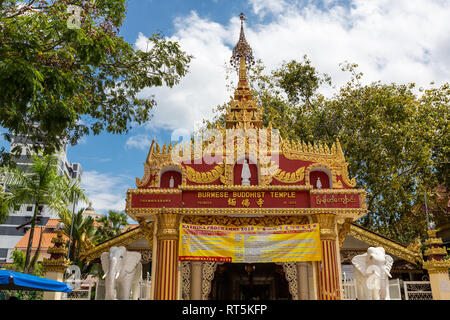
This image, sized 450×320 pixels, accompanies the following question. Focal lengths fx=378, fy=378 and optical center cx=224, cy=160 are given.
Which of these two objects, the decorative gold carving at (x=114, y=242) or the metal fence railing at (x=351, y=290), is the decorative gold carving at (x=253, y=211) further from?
the decorative gold carving at (x=114, y=242)

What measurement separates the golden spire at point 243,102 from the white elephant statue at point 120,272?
6.11 metres

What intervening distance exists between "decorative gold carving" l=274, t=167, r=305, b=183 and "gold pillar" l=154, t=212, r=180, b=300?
3.53 m

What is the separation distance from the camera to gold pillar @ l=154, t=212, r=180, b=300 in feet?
37.0

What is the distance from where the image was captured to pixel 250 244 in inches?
457

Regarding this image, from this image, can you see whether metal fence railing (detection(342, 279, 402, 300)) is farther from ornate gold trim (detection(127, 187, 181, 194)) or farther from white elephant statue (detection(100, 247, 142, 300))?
white elephant statue (detection(100, 247, 142, 300))

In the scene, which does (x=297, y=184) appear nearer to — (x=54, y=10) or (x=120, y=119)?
(x=120, y=119)

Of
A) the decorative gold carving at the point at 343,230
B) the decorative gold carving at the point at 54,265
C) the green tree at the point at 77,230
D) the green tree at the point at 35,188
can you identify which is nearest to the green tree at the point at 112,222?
the green tree at the point at 77,230

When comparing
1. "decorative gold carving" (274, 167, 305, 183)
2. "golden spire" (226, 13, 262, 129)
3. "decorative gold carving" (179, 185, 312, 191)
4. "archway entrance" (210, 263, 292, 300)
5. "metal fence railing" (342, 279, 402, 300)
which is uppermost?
"golden spire" (226, 13, 262, 129)

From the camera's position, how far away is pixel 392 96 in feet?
68.4

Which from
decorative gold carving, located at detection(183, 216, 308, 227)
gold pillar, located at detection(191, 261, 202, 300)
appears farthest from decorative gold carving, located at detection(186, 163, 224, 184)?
gold pillar, located at detection(191, 261, 202, 300)

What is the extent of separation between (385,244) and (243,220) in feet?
19.8

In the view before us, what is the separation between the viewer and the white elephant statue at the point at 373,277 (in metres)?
9.66

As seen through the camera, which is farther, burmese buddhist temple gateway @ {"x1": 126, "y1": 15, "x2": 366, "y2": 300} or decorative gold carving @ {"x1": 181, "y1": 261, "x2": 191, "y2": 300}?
decorative gold carving @ {"x1": 181, "y1": 261, "x2": 191, "y2": 300}
